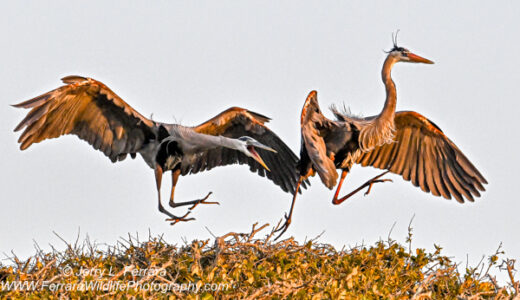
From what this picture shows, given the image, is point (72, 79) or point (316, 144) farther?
point (316, 144)

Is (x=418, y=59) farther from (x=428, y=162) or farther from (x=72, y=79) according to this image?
(x=72, y=79)

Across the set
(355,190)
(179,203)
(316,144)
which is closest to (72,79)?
(179,203)

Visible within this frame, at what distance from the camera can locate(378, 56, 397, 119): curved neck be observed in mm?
9562

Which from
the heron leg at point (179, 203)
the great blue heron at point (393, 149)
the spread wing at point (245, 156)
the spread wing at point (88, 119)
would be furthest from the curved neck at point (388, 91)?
the spread wing at point (88, 119)

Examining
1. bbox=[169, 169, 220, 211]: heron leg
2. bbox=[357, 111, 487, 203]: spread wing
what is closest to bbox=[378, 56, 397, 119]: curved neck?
bbox=[357, 111, 487, 203]: spread wing

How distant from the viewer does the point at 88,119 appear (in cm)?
905

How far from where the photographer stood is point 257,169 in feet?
34.4

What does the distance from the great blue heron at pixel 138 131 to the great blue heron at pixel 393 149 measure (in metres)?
0.74

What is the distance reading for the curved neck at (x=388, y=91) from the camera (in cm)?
956

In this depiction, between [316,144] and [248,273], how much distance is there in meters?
2.34

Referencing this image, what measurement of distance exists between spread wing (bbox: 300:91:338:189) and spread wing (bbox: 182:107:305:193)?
40.6 inches

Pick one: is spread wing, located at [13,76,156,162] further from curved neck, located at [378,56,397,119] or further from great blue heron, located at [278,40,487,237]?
curved neck, located at [378,56,397,119]

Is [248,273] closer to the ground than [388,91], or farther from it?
closer to the ground

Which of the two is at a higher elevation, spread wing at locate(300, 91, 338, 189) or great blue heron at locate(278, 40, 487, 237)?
great blue heron at locate(278, 40, 487, 237)
